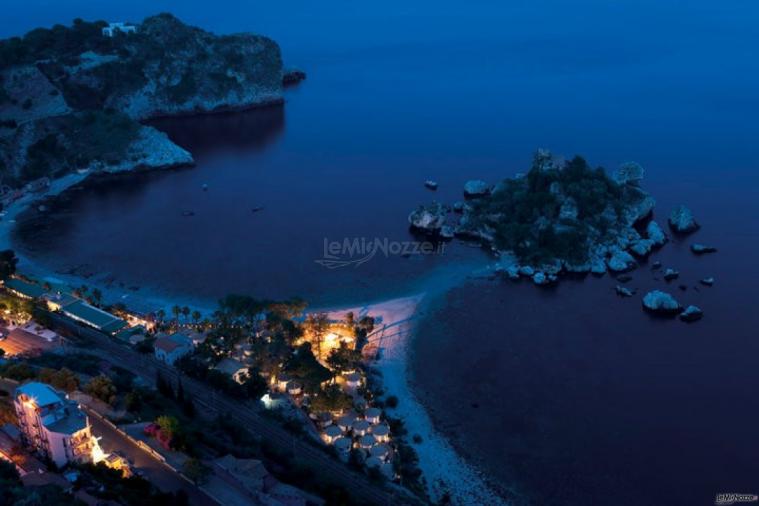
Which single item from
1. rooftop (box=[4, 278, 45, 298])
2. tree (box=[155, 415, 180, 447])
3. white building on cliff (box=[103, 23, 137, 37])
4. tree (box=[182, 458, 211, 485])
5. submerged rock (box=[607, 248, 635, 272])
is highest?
white building on cliff (box=[103, 23, 137, 37])

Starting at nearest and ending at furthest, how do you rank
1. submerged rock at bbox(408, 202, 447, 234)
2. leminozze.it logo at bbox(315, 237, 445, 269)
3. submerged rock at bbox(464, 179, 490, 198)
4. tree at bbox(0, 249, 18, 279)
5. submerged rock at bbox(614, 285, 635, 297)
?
tree at bbox(0, 249, 18, 279) < submerged rock at bbox(614, 285, 635, 297) < leminozze.it logo at bbox(315, 237, 445, 269) < submerged rock at bbox(408, 202, 447, 234) < submerged rock at bbox(464, 179, 490, 198)

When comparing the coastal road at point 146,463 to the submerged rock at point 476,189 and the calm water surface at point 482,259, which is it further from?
the submerged rock at point 476,189

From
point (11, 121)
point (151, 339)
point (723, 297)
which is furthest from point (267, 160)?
point (723, 297)

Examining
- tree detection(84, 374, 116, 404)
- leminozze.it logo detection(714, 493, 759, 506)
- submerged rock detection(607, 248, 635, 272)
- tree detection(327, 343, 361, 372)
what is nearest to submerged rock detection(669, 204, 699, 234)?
submerged rock detection(607, 248, 635, 272)

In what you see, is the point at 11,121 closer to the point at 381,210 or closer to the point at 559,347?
the point at 381,210

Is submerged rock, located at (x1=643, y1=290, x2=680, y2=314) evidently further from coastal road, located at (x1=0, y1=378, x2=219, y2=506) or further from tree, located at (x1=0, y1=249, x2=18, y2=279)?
tree, located at (x1=0, y1=249, x2=18, y2=279)

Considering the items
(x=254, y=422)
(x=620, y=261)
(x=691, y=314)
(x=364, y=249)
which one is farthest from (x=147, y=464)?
(x=620, y=261)

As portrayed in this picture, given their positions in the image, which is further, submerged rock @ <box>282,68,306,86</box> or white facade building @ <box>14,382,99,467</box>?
submerged rock @ <box>282,68,306,86</box>
